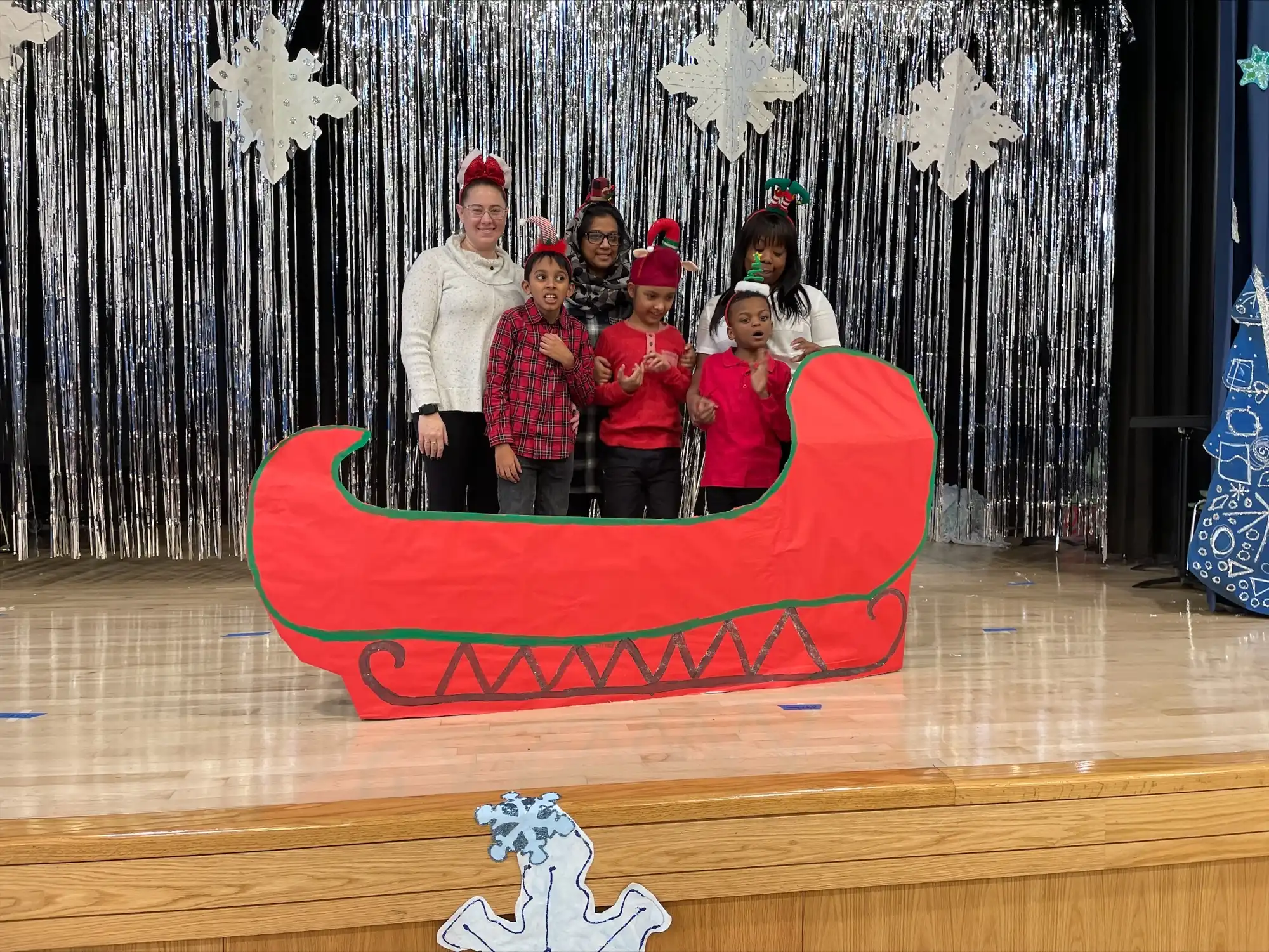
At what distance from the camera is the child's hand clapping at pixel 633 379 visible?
244cm

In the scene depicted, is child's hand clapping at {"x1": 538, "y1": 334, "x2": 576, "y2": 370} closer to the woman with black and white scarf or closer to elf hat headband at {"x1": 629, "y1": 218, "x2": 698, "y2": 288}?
the woman with black and white scarf

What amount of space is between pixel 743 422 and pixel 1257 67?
1993 millimetres

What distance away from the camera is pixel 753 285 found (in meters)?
2.47

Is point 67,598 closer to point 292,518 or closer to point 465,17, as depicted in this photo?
point 292,518

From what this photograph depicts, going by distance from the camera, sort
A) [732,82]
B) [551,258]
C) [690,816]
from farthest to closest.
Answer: [732,82], [551,258], [690,816]

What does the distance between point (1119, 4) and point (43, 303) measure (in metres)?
4.07

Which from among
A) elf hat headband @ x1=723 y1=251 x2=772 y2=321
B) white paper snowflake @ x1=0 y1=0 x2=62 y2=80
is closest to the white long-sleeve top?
elf hat headband @ x1=723 y1=251 x2=772 y2=321

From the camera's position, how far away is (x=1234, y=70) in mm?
3264

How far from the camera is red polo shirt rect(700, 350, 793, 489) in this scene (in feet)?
8.19

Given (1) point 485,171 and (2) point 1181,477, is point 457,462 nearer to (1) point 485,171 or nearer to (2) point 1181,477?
(1) point 485,171

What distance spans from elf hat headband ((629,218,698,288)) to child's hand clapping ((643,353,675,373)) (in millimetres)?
165

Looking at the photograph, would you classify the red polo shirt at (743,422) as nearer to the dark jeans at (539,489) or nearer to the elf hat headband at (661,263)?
the elf hat headband at (661,263)

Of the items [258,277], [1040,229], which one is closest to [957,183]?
[1040,229]

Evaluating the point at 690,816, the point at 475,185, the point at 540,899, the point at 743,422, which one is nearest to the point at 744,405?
the point at 743,422
